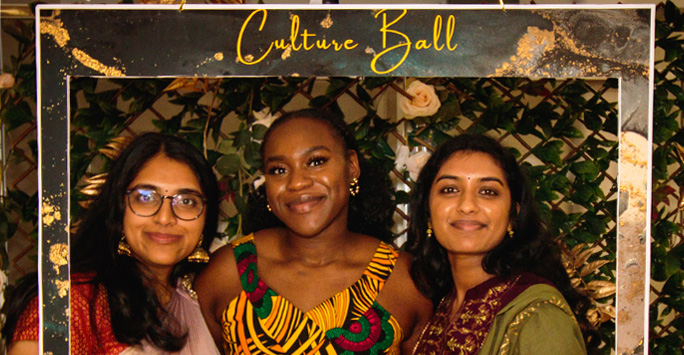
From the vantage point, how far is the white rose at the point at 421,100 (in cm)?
185

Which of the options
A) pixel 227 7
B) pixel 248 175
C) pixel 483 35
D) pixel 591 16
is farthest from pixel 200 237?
pixel 591 16

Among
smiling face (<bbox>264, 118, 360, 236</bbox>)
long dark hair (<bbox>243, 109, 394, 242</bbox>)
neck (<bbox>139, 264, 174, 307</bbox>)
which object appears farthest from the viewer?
long dark hair (<bbox>243, 109, 394, 242</bbox>)

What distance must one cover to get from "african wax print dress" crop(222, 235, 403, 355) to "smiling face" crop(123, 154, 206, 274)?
0.26 m

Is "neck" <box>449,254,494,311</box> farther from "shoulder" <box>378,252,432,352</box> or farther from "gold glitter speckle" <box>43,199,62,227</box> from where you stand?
"gold glitter speckle" <box>43,199,62,227</box>

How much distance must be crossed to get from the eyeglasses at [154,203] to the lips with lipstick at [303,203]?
27 centimetres

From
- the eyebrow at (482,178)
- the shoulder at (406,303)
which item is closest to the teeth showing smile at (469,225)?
the eyebrow at (482,178)

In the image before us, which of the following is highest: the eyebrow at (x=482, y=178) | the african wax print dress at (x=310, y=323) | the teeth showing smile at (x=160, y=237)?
the eyebrow at (x=482, y=178)

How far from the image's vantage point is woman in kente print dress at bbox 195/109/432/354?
169 centimetres

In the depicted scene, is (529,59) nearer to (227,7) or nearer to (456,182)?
(456,182)

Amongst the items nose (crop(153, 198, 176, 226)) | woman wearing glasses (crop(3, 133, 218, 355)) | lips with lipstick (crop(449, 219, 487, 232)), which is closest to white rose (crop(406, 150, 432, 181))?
lips with lipstick (crop(449, 219, 487, 232))

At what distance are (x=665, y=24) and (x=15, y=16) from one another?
1766 mm

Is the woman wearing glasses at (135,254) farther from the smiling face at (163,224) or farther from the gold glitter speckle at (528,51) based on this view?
the gold glitter speckle at (528,51)

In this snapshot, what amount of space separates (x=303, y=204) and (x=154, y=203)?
404 mm

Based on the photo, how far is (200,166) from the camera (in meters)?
1.62
